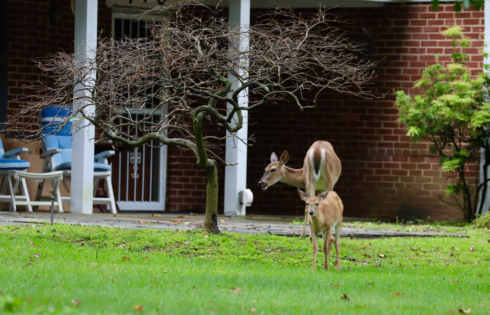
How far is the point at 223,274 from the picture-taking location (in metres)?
6.49

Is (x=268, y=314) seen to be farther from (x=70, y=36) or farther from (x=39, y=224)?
(x=70, y=36)

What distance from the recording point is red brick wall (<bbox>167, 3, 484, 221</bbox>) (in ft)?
49.4

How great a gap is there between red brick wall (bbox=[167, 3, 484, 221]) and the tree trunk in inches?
245

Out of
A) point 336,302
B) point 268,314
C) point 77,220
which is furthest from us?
point 77,220

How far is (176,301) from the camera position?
4918mm

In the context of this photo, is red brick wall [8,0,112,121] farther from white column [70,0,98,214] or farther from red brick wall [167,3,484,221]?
red brick wall [167,3,484,221]

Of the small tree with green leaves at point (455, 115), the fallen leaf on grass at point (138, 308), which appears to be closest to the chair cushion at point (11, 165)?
the small tree with green leaves at point (455, 115)

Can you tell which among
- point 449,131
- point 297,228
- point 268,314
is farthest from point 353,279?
point 449,131

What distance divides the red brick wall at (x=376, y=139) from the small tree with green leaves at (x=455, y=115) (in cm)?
57

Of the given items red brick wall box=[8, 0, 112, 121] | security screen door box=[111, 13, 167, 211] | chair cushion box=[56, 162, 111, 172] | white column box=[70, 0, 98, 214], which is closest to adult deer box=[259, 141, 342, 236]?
white column box=[70, 0, 98, 214]

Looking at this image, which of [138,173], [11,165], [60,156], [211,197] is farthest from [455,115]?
[11,165]

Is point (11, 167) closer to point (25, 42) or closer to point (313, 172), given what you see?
point (25, 42)

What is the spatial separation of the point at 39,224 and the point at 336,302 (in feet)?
17.7

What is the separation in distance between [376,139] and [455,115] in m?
2.41
